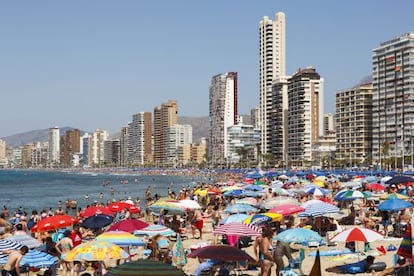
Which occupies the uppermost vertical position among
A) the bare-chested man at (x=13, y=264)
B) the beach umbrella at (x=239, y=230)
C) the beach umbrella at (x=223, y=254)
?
the beach umbrella at (x=239, y=230)

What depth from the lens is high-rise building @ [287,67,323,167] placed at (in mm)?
138375

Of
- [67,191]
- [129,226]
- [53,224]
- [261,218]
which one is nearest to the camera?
[129,226]

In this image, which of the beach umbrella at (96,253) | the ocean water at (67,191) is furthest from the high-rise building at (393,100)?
the beach umbrella at (96,253)

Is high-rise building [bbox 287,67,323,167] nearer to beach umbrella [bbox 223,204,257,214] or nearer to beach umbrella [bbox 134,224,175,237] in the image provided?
beach umbrella [bbox 223,204,257,214]

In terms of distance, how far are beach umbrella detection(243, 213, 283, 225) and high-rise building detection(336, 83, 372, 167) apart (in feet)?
351

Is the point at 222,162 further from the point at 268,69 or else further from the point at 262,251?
the point at 262,251

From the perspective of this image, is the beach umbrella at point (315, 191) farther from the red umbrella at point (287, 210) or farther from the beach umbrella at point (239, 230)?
the beach umbrella at point (239, 230)

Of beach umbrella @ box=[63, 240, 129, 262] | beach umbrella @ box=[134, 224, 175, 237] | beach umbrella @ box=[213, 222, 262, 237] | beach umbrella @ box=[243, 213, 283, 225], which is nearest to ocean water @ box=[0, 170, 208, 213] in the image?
beach umbrella @ box=[243, 213, 283, 225]

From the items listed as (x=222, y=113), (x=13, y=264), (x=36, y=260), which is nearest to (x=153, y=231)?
(x=36, y=260)

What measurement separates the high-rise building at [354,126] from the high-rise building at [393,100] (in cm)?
303

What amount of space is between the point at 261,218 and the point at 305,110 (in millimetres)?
124541

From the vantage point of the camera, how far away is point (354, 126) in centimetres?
12731

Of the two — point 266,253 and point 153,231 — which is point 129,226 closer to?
→ point 153,231

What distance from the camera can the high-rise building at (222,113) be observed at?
184 metres
